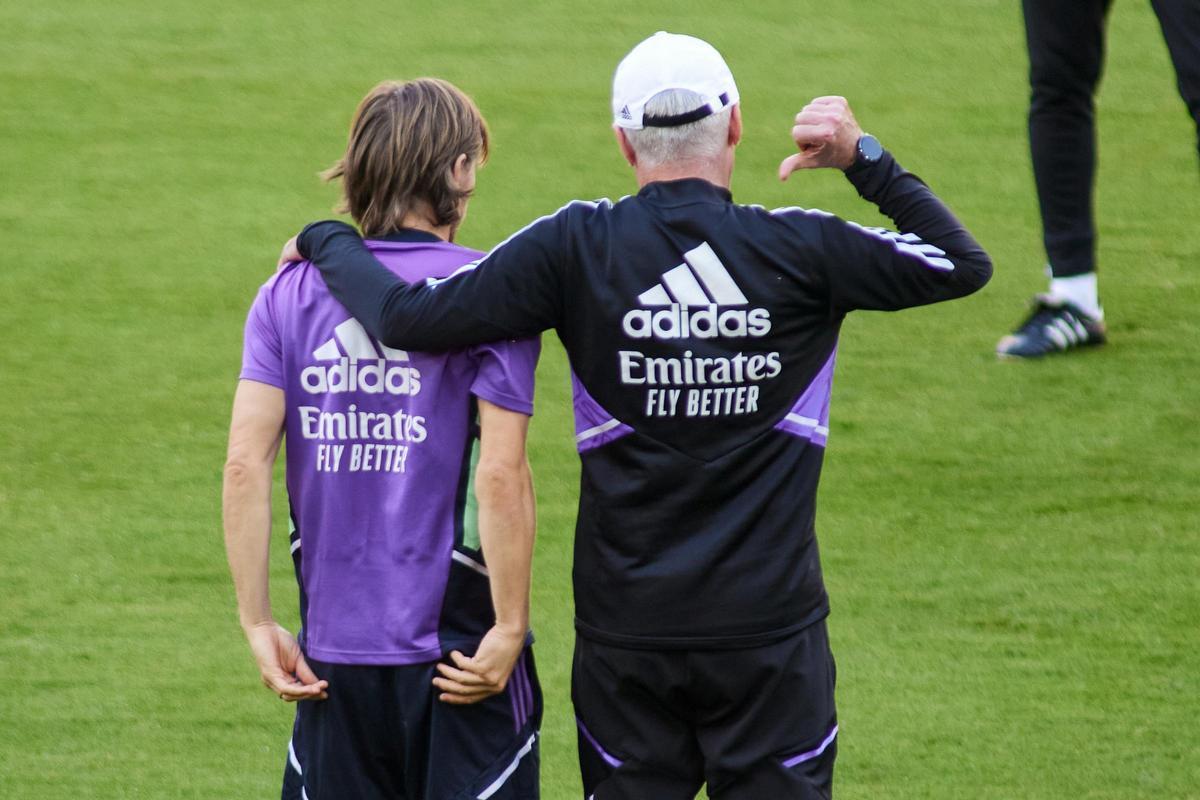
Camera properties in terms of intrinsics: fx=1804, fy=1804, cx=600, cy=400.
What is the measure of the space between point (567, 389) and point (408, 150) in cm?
315

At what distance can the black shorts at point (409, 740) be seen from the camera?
247 cm

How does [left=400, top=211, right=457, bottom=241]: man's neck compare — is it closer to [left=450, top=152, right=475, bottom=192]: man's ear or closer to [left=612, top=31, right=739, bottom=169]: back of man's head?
[left=450, top=152, right=475, bottom=192]: man's ear

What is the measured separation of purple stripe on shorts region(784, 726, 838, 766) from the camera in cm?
248

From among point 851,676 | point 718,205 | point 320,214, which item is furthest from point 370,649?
point 320,214

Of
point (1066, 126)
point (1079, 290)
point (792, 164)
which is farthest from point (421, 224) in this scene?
point (1079, 290)

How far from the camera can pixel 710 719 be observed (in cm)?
250

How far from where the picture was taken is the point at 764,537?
7.95ft

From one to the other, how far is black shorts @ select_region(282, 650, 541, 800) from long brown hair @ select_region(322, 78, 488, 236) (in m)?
0.63

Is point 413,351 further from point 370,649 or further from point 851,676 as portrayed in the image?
point 851,676

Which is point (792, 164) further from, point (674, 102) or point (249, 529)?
point (249, 529)

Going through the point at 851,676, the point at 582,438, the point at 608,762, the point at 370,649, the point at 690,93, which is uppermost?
the point at 690,93

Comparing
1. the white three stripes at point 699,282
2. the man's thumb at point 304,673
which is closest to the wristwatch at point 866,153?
the white three stripes at point 699,282

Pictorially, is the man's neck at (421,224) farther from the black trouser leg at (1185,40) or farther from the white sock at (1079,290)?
the white sock at (1079,290)

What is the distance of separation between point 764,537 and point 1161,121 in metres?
6.02
